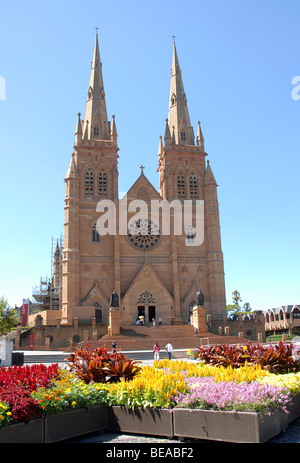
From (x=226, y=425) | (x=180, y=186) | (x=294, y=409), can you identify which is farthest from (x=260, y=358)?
(x=180, y=186)

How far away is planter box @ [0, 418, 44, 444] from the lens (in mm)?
6129

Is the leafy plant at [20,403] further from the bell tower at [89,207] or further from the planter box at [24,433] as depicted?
the bell tower at [89,207]

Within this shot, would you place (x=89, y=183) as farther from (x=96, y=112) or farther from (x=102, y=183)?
(x=96, y=112)

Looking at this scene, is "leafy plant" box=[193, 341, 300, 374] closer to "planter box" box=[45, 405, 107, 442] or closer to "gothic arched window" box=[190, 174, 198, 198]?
"planter box" box=[45, 405, 107, 442]

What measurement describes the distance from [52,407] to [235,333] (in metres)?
38.8

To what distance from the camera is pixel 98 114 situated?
51688 mm

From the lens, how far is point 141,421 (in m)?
7.42

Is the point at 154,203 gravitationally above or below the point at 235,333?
above

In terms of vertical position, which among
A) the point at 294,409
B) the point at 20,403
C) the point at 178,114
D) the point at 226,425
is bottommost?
the point at 294,409

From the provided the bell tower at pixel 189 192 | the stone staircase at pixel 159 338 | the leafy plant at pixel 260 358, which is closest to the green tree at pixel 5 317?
the stone staircase at pixel 159 338

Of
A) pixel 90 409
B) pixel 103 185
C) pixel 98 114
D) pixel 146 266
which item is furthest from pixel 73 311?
pixel 90 409

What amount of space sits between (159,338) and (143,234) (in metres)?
13.6

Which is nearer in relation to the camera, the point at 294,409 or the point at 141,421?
the point at 141,421
